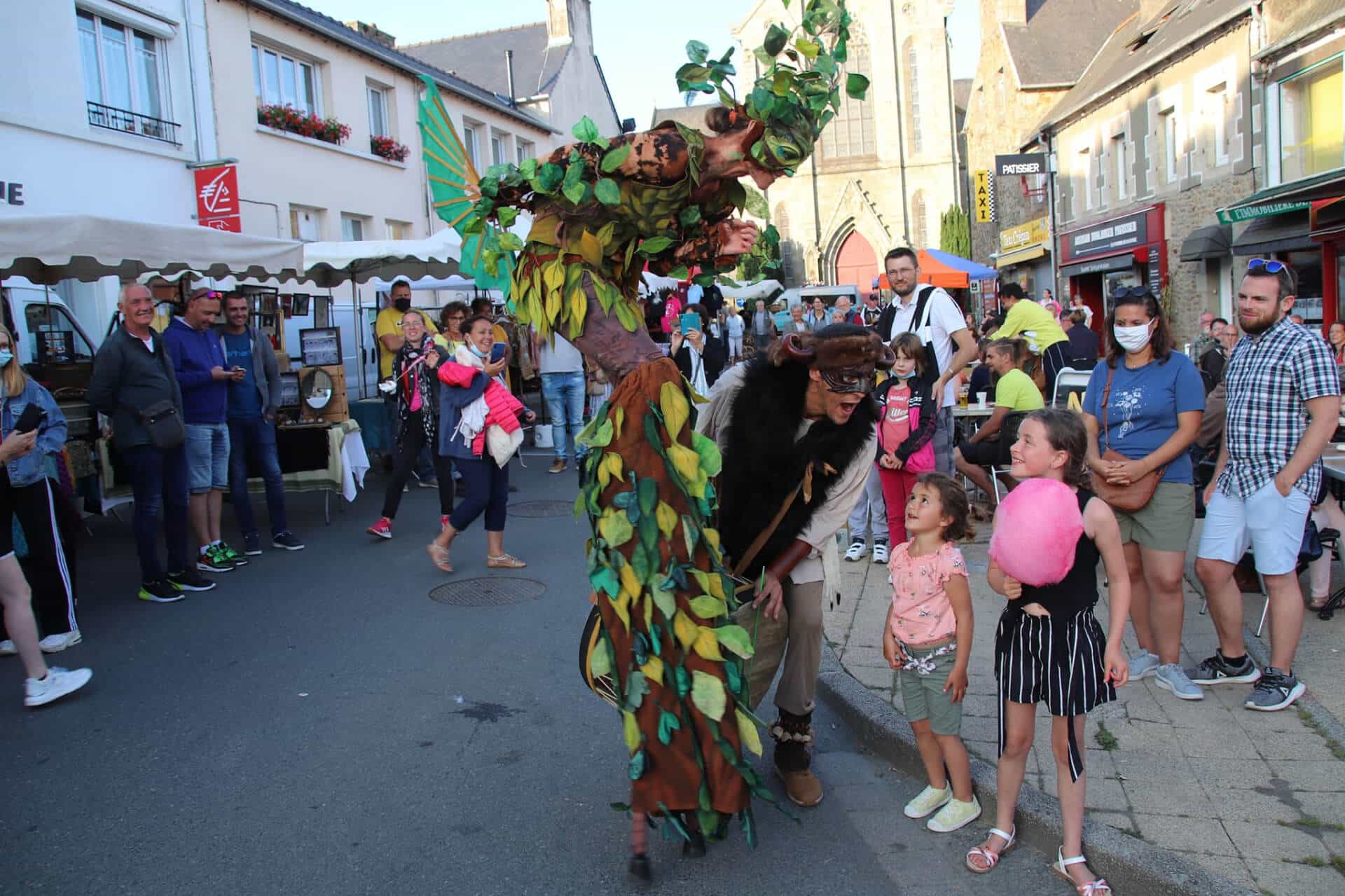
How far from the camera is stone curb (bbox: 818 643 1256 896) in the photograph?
2861 mm

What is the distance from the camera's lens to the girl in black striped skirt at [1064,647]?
9.77ft

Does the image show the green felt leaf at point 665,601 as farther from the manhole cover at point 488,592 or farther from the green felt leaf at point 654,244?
the manhole cover at point 488,592

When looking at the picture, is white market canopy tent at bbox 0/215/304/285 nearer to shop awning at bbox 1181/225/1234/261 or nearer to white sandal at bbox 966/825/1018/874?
white sandal at bbox 966/825/1018/874

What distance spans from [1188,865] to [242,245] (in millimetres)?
8039

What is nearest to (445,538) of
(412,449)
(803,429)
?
(412,449)

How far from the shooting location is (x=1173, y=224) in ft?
74.5

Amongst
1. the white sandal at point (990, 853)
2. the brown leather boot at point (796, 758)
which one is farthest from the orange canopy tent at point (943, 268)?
the white sandal at point (990, 853)

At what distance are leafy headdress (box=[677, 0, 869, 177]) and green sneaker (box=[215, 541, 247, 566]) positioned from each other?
5774mm

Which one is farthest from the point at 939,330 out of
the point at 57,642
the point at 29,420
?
the point at 57,642

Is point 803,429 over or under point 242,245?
under

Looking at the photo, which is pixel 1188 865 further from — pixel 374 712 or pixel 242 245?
pixel 242 245

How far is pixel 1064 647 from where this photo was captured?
9.88ft

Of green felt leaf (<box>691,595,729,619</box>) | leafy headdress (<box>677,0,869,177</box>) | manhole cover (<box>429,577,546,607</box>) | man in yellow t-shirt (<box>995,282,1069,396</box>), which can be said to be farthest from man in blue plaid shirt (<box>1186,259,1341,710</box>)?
man in yellow t-shirt (<box>995,282,1069,396</box>)

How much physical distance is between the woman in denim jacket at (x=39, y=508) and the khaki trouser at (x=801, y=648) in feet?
12.1
